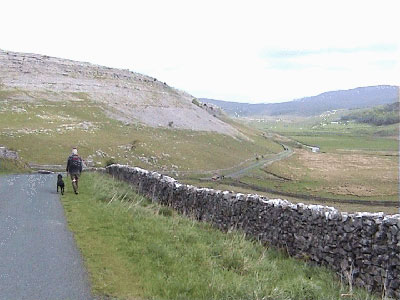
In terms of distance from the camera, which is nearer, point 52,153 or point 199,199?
point 199,199

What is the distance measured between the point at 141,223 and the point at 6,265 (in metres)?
4.29

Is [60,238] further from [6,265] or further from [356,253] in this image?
[356,253]

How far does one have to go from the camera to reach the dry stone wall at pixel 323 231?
9.06 meters

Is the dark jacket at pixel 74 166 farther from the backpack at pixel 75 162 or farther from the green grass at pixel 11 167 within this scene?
the green grass at pixel 11 167

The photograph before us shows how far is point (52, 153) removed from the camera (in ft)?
202

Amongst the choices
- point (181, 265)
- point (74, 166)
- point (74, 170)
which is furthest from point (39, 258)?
point (74, 166)

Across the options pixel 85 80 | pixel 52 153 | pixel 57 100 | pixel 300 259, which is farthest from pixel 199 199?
pixel 85 80

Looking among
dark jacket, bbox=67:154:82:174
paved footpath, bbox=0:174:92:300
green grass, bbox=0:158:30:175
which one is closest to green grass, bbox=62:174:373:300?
paved footpath, bbox=0:174:92:300

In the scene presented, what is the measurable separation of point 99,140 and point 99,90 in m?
47.8

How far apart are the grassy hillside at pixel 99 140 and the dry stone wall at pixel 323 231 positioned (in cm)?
4830

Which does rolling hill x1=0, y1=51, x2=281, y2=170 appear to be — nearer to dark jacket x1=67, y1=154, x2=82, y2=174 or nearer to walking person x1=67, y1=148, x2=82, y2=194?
dark jacket x1=67, y1=154, x2=82, y2=174

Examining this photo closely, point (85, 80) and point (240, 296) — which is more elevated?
point (85, 80)

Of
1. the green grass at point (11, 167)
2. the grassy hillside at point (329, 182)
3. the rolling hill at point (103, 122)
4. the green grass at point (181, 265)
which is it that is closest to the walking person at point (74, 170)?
the green grass at point (181, 265)

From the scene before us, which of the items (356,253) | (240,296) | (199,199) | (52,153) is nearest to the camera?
(240,296)
